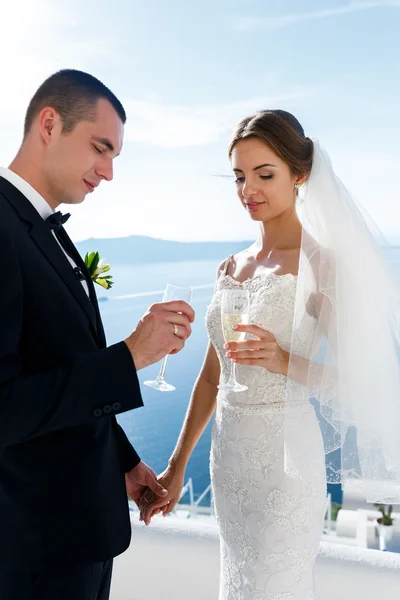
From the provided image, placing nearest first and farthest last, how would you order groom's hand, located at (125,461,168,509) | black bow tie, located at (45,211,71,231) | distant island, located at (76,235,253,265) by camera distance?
black bow tie, located at (45,211,71,231), groom's hand, located at (125,461,168,509), distant island, located at (76,235,253,265)

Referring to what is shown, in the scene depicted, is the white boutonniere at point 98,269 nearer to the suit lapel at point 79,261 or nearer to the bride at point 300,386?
the bride at point 300,386

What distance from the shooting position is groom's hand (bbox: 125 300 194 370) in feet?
4.76

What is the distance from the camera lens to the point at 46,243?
4.87ft

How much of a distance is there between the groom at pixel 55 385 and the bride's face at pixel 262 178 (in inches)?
31.4

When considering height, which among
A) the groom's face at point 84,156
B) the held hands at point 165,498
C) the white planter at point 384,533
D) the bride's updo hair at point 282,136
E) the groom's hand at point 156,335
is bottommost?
the white planter at point 384,533

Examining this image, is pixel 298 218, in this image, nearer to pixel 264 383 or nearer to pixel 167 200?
pixel 264 383

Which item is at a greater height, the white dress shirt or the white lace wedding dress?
the white dress shirt

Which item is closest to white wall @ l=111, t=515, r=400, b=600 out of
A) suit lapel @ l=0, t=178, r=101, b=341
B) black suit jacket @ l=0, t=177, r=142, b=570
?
black suit jacket @ l=0, t=177, r=142, b=570

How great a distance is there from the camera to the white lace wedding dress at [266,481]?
2066 mm

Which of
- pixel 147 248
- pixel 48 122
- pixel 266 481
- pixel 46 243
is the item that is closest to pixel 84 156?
pixel 48 122

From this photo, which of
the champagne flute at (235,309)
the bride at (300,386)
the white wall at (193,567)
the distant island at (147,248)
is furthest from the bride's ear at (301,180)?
the distant island at (147,248)

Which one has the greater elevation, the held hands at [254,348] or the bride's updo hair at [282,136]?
the bride's updo hair at [282,136]

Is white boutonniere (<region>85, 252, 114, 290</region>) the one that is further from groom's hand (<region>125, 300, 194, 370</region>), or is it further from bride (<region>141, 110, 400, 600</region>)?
groom's hand (<region>125, 300, 194, 370</region>)

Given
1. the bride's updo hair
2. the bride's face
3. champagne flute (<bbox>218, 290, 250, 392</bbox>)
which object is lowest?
champagne flute (<bbox>218, 290, 250, 392</bbox>)
